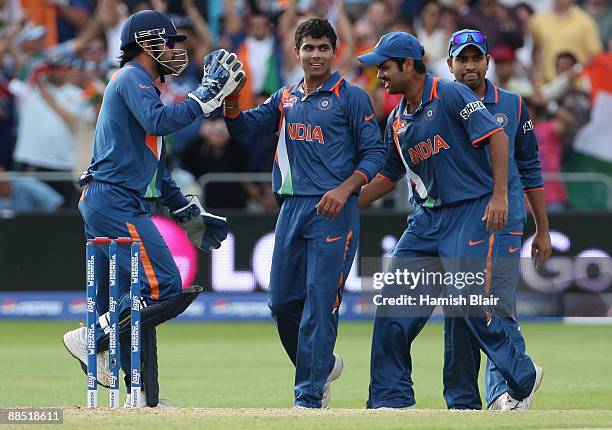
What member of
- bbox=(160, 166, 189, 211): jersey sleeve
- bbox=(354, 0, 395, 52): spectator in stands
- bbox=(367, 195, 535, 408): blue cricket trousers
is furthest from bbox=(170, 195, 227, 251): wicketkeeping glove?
bbox=(354, 0, 395, 52): spectator in stands

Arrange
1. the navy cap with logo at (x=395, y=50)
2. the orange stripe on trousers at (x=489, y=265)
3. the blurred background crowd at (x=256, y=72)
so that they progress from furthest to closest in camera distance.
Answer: the blurred background crowd at (x=256, y=72), the navy cap with logo at (x=395, y=50), the orange stripe on trousers at (x=489, y=265)

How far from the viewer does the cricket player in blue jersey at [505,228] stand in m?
8.72

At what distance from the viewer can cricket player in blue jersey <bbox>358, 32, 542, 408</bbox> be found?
8453mm

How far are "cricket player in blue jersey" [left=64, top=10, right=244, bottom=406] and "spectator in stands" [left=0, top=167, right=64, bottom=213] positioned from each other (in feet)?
26.6

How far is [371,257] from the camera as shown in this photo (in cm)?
1670

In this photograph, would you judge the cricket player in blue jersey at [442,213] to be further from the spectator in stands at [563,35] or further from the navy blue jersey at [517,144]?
the spectator in stands at [563,35]

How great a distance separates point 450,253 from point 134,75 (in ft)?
7.57

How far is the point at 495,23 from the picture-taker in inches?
704

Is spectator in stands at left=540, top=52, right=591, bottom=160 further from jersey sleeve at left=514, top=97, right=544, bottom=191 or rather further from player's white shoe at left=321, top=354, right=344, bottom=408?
player's white shoe at left=321, top=354, right=344, bottom=408

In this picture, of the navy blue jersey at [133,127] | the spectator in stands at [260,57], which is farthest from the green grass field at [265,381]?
the spectator in stands at [260,57]

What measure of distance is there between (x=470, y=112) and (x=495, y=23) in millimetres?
9669

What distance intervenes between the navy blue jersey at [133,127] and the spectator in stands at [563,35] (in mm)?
10459

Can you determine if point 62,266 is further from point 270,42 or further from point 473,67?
point 473,67

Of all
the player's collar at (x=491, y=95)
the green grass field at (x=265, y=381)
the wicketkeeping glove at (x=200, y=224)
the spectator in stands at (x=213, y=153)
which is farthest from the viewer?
the spectator in stands at (x=213, y=153)
